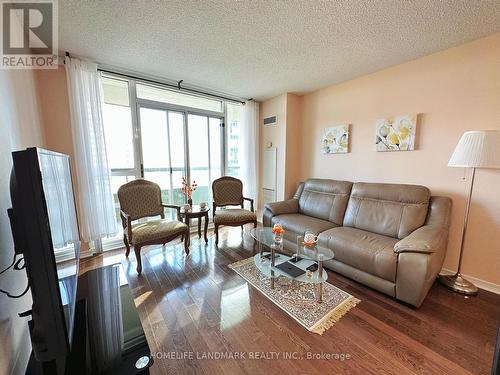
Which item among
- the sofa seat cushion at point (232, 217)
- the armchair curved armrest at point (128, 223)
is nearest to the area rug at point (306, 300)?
the sofa seat cushion at point (232, 217)

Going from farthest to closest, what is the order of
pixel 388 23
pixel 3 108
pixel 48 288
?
pixel 388 23 < pixel 3 108 < pixel 48 288

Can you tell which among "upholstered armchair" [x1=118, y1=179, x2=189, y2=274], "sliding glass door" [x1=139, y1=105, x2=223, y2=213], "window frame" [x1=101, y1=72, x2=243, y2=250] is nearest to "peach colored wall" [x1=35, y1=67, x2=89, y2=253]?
"window frame" [x1=101, y1=72, x2=243, y2=250]

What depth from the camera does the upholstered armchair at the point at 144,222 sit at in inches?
90.2

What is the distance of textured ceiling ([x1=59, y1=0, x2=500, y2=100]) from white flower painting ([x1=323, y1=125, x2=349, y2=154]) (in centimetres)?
77

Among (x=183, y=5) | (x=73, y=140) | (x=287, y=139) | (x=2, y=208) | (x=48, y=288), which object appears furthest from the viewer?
(x=287, y=139)

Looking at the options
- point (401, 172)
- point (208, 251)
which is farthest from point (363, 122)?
point (208, 251)

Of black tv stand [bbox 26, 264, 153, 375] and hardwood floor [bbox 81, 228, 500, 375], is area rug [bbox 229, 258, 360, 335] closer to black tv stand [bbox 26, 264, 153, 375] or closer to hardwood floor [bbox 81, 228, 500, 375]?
hardwood floor [bbox 81, 228, 500, 375]

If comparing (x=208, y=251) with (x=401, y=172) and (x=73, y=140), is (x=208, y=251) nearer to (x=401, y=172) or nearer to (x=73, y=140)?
(x=73, y=140)

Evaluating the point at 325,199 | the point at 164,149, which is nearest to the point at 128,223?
the point at 164,149

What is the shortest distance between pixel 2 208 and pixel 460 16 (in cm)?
330

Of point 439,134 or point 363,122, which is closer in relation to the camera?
point 439,134

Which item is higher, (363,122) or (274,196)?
(363,122)

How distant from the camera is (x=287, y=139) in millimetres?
3678

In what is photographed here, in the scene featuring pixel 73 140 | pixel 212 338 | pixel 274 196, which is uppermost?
pixel 73 140
